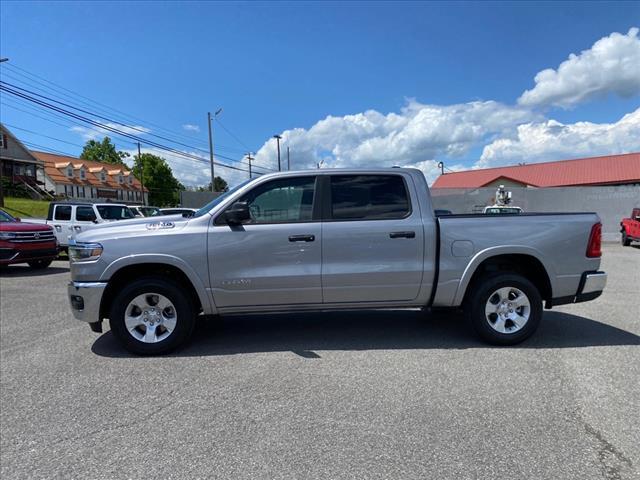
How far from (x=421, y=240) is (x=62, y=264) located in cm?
1282

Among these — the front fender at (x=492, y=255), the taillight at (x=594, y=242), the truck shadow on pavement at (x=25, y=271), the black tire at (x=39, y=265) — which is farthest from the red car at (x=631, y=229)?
the black tire at (x=39, y=265)

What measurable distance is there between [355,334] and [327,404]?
1.81 metres

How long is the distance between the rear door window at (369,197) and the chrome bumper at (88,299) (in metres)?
2.60

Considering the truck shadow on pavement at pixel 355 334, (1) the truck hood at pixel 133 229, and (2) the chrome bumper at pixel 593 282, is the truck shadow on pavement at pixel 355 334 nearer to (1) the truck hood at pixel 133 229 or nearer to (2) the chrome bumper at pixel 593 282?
→ (2) the chrome bumper at pixel 593 282

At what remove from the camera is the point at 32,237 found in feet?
35.6

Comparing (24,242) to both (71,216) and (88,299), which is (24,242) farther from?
(88,299)

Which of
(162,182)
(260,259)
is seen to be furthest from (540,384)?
(162,182)

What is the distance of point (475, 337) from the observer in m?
4.84

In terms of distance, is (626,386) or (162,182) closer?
(626,386)

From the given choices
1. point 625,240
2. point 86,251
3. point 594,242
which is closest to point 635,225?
point 625,240

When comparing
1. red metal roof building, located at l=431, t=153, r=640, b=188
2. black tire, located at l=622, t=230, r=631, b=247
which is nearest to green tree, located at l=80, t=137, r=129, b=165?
red metal roof building, located at l=431, t=153, r=640, b=188

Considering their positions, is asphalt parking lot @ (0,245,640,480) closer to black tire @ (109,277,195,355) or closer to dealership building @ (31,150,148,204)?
black tire @ (109,277,195,355)

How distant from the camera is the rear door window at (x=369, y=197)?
4602 mm

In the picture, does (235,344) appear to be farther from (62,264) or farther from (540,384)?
(62,264)
